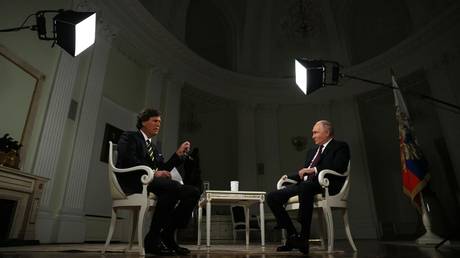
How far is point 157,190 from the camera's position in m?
2.44

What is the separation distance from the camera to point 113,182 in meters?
2.50

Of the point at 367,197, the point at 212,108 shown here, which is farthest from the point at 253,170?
the point at 367,197

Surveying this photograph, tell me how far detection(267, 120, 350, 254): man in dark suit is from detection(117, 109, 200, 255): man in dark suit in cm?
88

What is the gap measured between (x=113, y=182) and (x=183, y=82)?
5581 mm

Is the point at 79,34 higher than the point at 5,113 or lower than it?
higher

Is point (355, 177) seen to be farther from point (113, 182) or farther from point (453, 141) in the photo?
point (113, 182)

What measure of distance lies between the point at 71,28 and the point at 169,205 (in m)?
2.26

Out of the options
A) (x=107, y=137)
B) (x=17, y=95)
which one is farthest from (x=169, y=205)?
(x=107, y=137)

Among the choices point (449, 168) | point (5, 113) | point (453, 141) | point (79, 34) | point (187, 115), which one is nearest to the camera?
point (79, 34)

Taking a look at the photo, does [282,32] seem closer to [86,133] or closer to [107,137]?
[107,137]

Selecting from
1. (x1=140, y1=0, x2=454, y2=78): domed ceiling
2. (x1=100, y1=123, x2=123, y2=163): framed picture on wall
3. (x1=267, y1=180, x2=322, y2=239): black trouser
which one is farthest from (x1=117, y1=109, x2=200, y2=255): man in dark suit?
(x1=140, y1=0, x2=454, y2=78): domed ceiling

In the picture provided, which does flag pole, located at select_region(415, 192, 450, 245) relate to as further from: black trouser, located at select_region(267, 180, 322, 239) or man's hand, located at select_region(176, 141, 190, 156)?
man's hand, located at select_region(176, 141, 190, 156)

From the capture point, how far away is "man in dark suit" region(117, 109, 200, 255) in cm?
229

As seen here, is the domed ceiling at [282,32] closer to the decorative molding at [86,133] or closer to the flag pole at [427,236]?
the decorative molding at [86,133]
